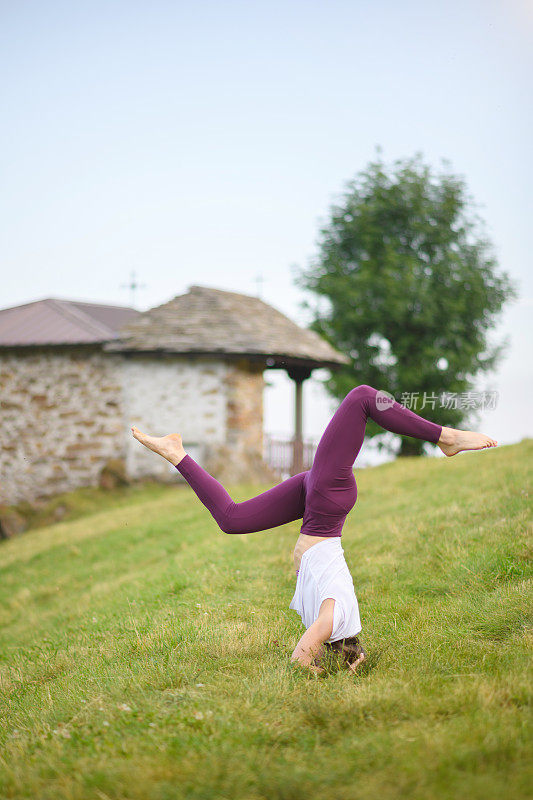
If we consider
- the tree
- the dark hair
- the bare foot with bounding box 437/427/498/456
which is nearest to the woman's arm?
the dark hair

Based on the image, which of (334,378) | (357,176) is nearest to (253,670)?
(334,378)

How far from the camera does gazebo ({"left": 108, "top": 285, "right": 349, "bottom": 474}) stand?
14.0m

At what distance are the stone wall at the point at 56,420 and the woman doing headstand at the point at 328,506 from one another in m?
11.3

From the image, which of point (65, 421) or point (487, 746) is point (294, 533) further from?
point (65, 421)

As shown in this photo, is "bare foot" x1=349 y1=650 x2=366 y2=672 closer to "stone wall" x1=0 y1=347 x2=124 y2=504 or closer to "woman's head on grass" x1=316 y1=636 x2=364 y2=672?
"woman's head on grass" x1=316 y1=636 x2=364 y2=672

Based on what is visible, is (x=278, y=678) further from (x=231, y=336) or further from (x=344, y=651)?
(x=231, y=336)

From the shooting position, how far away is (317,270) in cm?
2152

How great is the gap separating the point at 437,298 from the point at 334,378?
148 inches

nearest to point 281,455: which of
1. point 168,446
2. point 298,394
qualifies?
point 298,394

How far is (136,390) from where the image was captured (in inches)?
574

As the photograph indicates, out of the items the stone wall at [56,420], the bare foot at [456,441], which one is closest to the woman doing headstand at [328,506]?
the bare foot at [456,441]

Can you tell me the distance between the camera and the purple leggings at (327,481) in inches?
137

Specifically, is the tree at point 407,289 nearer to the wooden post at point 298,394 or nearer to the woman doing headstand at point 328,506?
the wooden post at point 298,394

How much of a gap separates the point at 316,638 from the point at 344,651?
28 cm
